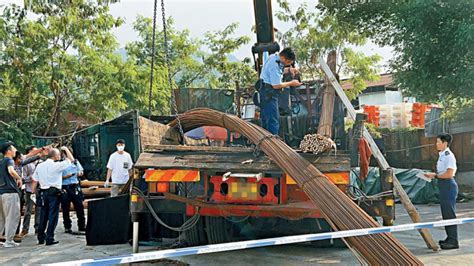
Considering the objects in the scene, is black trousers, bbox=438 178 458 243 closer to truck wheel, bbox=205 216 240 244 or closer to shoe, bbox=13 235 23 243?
truck wheel, bbox=205 216 240 244

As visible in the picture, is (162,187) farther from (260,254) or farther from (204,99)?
(204,99)

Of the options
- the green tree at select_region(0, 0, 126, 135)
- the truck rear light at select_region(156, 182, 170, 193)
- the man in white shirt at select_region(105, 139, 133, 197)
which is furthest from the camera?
the green tree at select_region(0, 0, 126, 135)

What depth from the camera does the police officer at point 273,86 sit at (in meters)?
6.94

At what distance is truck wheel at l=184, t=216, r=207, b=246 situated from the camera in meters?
6.56

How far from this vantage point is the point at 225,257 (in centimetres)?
673

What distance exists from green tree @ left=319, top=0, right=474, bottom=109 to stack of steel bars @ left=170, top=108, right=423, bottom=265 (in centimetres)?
858

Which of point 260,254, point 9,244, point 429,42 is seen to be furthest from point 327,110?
point 429,42

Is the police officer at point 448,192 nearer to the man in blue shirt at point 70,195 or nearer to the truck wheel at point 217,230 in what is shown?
the truck wheel at point 217,230

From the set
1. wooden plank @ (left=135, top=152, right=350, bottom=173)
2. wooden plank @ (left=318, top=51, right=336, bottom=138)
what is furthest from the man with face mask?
wooden plank @ (left=318, top=51, right=336, bottom=138)

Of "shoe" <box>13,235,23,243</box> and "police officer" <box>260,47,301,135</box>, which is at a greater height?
"police officer" <box>260,47,301,135</box>

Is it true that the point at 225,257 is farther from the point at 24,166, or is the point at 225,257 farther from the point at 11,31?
the point at 11,31

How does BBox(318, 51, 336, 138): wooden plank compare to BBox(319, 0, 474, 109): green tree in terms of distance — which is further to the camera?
BBox(319, 0, 474, 109): green tree

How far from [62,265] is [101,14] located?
661 inches

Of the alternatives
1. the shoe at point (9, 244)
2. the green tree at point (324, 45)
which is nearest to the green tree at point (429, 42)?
the green tree at point (324, 45)
